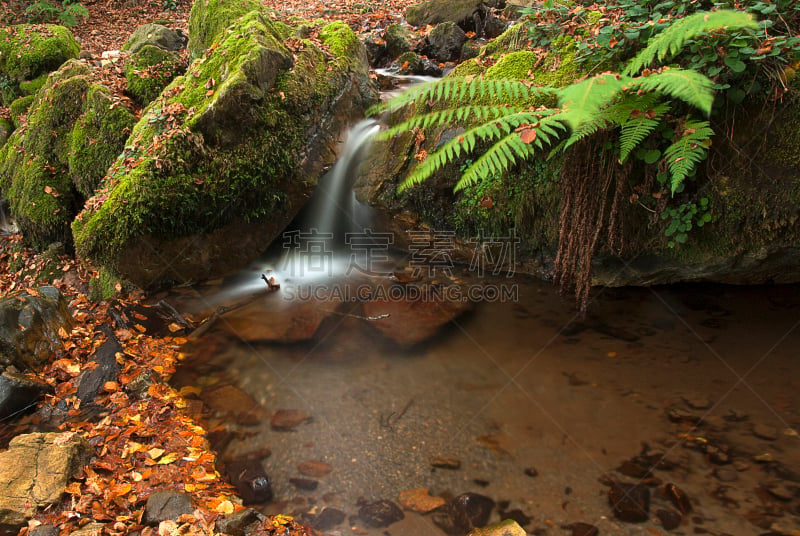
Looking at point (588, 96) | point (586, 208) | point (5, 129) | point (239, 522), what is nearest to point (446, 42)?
point (586, 208)

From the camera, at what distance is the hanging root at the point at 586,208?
346 centimetres

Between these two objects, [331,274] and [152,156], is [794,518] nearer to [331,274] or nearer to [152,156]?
[331,274]

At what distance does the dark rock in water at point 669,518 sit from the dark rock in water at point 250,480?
2089mm

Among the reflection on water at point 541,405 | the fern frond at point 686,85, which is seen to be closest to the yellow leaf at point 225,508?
the reflection on water at point 541,405

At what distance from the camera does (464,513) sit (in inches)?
96.3

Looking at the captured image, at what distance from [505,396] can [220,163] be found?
345 centimetres

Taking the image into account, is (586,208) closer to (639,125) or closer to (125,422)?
(639,125)

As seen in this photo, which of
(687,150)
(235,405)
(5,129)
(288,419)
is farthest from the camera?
(5,129)

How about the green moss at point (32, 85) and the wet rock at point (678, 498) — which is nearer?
the wet rock at point (678, 498)

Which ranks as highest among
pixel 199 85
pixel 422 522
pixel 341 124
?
pixel 199 85

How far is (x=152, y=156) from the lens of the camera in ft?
14.5

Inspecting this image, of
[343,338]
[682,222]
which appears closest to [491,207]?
[682,222]

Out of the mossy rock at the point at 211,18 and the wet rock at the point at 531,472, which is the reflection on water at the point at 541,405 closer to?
the wet rock at the point at 531,472

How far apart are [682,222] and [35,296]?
5456mm
